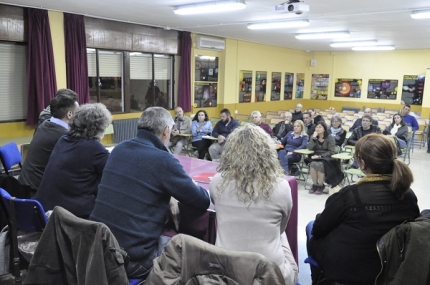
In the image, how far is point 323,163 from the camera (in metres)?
5.83

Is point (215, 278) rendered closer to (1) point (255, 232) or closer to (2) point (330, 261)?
(1) point (255, 232)

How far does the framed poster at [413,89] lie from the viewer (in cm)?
1256

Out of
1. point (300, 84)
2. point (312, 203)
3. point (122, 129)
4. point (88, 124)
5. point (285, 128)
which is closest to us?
point (88, 124)

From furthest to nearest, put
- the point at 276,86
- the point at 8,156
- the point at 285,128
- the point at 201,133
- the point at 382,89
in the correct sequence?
the point at 382,89, the point at 276,86, the point at 201,133, the point at 285,128, the point at 8,156

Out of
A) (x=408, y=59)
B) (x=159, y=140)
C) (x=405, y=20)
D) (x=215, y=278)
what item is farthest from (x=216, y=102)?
(x=215, y=278)

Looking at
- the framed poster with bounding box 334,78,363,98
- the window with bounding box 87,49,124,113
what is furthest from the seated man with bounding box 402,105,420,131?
the window with bounding box 87,49,124,113

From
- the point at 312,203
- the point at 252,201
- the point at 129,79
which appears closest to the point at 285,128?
the point at 312,203

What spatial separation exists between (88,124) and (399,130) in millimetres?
7301

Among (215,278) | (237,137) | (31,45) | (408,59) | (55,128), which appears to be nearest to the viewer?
(215,278)

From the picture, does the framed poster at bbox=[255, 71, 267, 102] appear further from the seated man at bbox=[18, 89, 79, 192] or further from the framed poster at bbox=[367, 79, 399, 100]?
the seated man at bbox=[18, 89, 79, 192]

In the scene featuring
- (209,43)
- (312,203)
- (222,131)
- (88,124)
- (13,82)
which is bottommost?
(312,203)

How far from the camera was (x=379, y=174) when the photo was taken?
207 centimetres

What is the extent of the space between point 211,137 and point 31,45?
140 inches

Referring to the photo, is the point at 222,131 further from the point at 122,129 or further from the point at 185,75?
the point at 185,75
